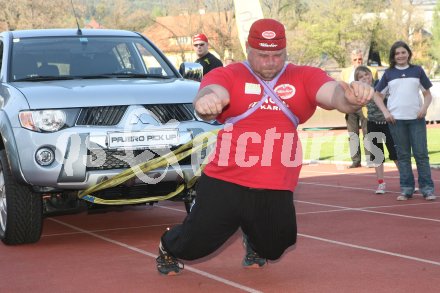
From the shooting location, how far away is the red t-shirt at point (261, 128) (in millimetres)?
5680

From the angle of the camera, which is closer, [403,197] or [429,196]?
[429,196]

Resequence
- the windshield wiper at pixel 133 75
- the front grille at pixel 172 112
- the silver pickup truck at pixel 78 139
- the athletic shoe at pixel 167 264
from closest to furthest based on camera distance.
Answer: the athletic shoe at pixel 167 264 → the silver pickup truck at pixel 78 139 → the front grille at pixel 172 112 → the windshield wiper at pixel 133 75

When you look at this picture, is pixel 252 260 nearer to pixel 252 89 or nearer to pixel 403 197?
pixel 252 89

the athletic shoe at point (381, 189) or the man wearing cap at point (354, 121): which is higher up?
the man wearing cap at point (354, 121)

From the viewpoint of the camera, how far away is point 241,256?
7.66 meters

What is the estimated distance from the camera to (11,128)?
26.6 feet

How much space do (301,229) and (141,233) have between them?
1596 millimetres

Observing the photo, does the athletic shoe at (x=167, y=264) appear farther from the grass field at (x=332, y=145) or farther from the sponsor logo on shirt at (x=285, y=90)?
the grass field at (x=332, y=145)

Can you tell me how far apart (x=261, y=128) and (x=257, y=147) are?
0.13 metres

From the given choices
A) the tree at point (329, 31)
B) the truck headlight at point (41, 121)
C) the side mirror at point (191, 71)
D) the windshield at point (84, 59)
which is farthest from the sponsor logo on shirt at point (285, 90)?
the tree at point (329, 31)

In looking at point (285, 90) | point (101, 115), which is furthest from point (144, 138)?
point (285, 90)

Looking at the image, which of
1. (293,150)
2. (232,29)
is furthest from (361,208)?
(232,29)

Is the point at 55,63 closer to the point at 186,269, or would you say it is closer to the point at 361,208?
the point at 186,269

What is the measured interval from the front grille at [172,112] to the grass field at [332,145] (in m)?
9.74
